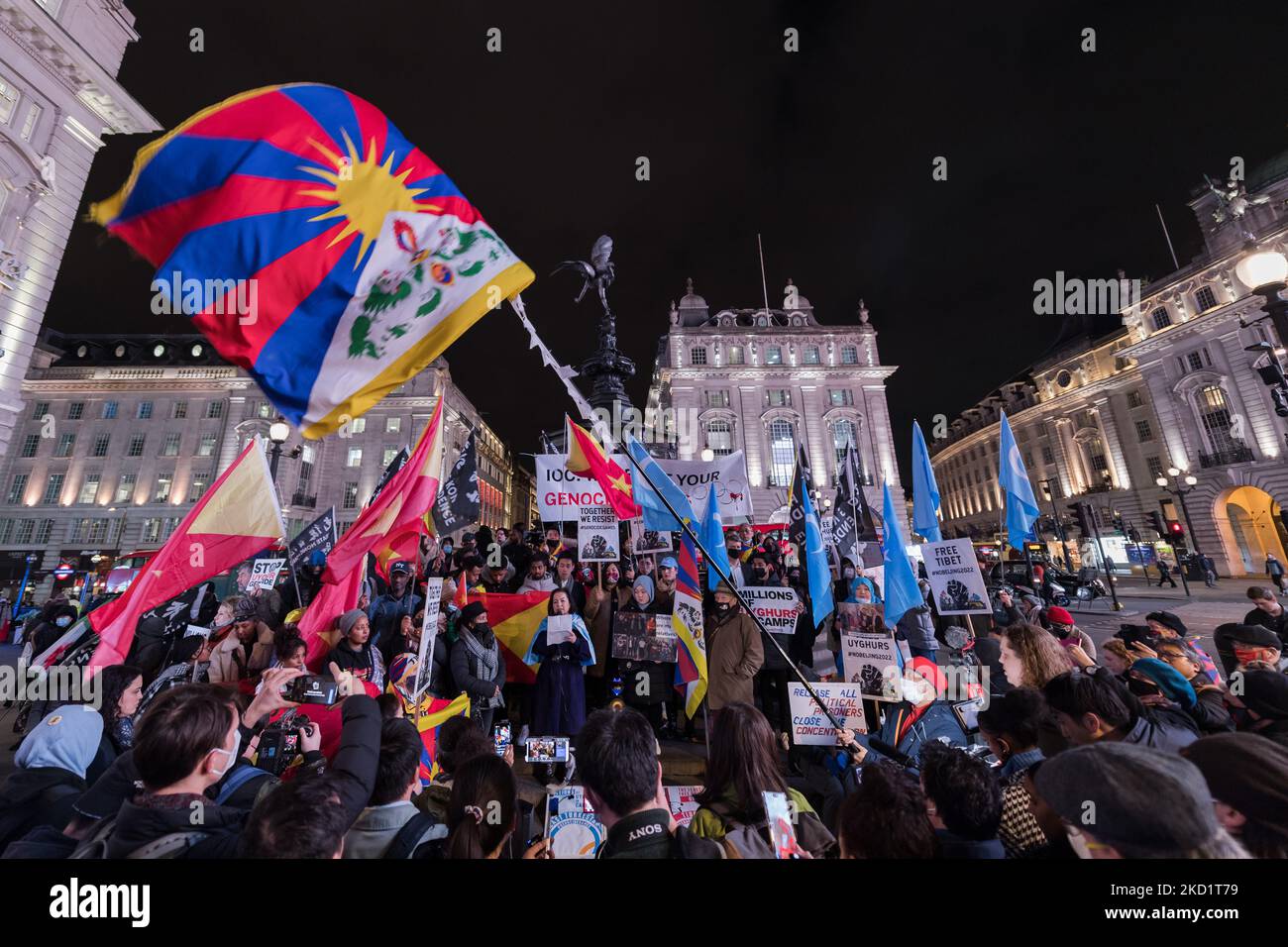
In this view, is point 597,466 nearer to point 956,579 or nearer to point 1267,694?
point 956,579

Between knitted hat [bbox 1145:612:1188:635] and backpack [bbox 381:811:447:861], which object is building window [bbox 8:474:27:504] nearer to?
backpack [bbox 381:811:447:861]

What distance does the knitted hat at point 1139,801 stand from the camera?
137cm

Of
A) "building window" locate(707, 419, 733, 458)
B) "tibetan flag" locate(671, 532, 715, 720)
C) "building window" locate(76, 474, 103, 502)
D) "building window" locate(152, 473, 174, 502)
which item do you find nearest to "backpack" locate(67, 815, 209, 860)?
"tibetan flag" locate(671, 532, 715, 720)

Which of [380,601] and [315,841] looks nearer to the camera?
[315,841]

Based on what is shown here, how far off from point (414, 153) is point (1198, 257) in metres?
52.5

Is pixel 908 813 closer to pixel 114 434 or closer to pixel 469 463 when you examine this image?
pixel 469 463

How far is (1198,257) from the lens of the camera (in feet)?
114

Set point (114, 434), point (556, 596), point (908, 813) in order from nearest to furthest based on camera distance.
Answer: point (908, 813), point (556, 596), point (114, 434)

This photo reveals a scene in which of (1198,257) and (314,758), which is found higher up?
(1198,257)

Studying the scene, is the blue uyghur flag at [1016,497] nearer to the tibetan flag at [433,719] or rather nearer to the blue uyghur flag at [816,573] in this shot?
the blue uyghur flag at [816,573]

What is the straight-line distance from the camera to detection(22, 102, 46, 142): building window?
1495 cm

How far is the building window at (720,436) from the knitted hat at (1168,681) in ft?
139

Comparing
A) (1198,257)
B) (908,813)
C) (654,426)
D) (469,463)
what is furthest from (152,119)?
(1198,257)

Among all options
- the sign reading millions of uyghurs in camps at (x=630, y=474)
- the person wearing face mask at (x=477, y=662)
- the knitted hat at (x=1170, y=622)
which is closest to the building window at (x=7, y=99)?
the sign reading millions of uyghurs in camps at (x=630, y=474)
